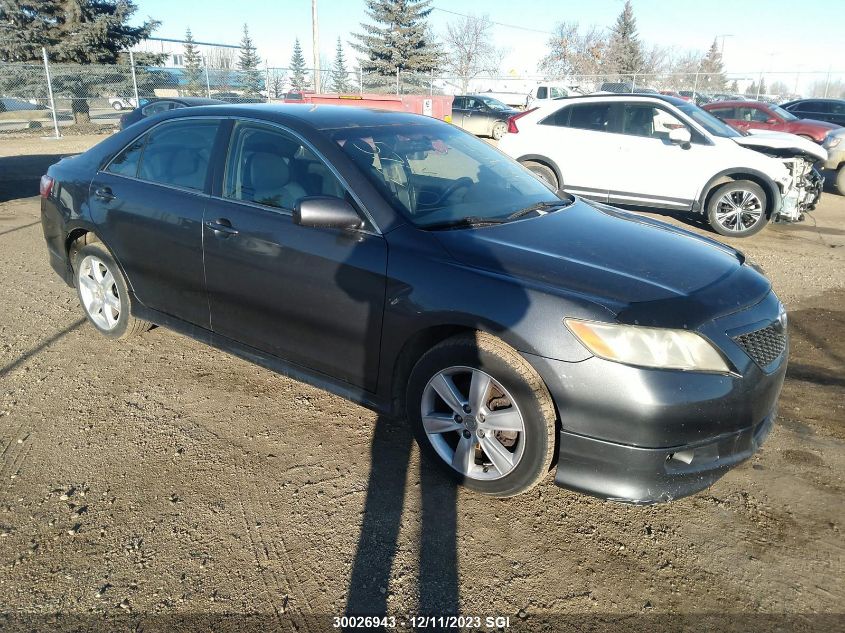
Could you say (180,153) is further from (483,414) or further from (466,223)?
(483,414)

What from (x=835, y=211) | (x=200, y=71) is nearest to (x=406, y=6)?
(x=200, y=71)

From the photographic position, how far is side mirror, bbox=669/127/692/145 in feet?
27.6

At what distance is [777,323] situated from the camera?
297 centimetres

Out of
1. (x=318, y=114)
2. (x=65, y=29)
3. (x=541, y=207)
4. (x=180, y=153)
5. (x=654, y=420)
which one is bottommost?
(x=654, y=420)

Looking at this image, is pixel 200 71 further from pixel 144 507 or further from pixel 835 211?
pixel 144 507

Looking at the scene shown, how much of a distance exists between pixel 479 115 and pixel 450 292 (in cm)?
2243

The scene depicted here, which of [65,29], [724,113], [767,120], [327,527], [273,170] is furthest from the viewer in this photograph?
[65,29]

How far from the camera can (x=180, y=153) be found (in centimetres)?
402

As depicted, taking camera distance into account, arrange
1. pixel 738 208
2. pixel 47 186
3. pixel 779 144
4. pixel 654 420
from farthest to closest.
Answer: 1. pixel 779 144
2. pixel 738 208
3. pixel 47 186
4. pixel 654 420

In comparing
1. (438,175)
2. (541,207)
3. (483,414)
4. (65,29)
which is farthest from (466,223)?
(65,29)

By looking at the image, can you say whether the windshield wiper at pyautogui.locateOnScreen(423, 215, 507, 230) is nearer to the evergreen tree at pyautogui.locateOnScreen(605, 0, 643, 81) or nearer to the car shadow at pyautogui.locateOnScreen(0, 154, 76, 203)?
the car shadow at pyautogui.locateOnScreen(0, 154, 76, 203)

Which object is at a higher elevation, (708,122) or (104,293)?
(708,122)

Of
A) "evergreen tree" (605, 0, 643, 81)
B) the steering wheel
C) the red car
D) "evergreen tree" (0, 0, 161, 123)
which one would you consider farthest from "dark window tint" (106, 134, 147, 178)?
"evergreen tree" (605, 0, 643, 81)

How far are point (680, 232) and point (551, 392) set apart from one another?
1580mm
